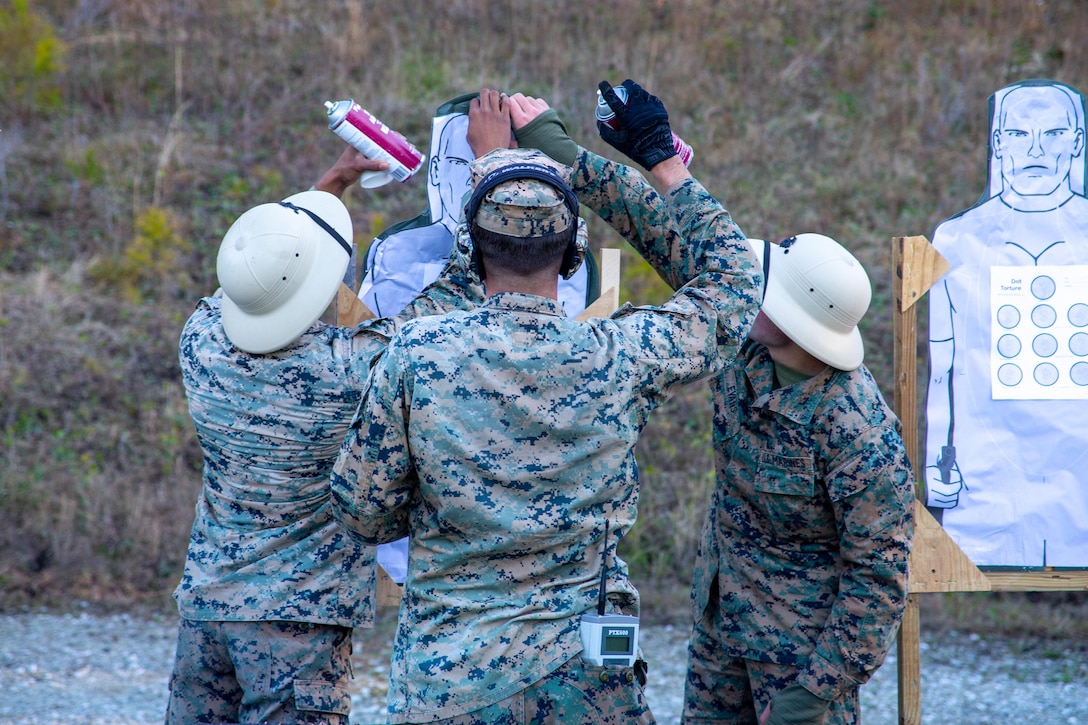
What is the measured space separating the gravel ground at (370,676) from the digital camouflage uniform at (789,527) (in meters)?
2.07

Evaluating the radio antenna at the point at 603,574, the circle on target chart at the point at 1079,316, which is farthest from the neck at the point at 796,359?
the circle on target chart at the point at 1079,316

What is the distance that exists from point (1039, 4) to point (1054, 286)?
26.3ft

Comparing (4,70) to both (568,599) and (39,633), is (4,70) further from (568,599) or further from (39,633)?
(568,599)

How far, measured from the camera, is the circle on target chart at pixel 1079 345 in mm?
3705

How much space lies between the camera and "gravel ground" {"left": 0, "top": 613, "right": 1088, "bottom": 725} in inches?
189

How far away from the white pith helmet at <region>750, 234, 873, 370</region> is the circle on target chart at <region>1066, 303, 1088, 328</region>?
1214 millimetres

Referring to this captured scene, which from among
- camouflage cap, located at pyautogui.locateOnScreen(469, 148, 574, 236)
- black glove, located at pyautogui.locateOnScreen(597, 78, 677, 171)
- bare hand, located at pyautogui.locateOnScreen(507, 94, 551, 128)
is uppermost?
bare hand, located at pyautogui.locateOnScreen(507, 94, 551, 128)

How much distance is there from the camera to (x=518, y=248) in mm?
2033

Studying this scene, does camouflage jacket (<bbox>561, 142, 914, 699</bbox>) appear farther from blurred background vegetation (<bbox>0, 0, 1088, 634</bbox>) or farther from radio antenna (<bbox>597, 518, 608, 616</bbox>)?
blurred background vegetation (<bbox>0, 0, 1088, 634</bbox>)

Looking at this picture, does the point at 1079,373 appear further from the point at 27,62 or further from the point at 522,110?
the point at 27,62

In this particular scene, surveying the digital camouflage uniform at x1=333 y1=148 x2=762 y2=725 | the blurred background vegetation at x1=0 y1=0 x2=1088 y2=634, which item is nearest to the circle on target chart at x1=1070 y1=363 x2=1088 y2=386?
the digital camouflage uniform at x1=333 y1=148 x2=762 y2=725

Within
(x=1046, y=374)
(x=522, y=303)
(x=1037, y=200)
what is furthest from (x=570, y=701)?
(x=1037, y=200)

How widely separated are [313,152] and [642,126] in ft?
23.4

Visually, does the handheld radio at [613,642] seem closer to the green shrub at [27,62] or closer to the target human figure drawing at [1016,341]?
the target human figure drawing at [1016,341]
